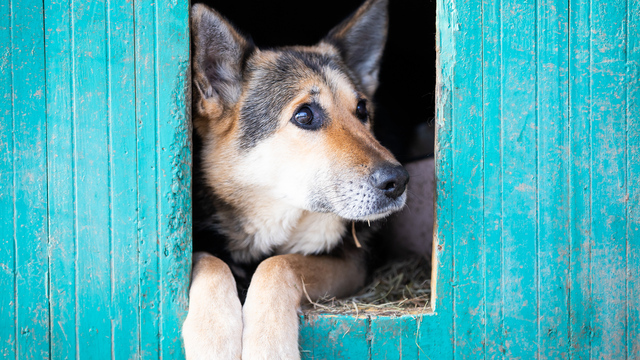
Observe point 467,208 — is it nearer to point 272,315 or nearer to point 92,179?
point 272,315

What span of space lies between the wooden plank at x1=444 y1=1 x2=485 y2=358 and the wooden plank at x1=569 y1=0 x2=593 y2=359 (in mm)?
464

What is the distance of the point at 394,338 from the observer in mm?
2354

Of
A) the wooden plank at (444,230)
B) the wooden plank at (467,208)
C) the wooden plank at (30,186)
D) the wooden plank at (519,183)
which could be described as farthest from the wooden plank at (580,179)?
the wooden plank at (30,186)

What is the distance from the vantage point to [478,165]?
7.84 ft

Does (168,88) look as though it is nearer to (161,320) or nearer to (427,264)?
(161,320)

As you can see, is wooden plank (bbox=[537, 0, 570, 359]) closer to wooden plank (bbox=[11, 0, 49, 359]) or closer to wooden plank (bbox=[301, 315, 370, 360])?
wooden plank (bbox=[301, 315, 370, 360])

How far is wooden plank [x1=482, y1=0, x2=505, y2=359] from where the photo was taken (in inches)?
93.8

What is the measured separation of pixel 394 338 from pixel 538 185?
3.49ft

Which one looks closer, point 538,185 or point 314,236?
point 538,185

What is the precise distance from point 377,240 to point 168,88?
6.44 feet

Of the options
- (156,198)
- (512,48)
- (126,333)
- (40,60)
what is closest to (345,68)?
(512,48)

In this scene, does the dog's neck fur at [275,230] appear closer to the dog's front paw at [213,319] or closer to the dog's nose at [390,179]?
the dog's front paw at [213,319]

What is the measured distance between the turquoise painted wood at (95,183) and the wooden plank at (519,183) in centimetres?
162

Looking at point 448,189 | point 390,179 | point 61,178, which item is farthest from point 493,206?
point 61,178
